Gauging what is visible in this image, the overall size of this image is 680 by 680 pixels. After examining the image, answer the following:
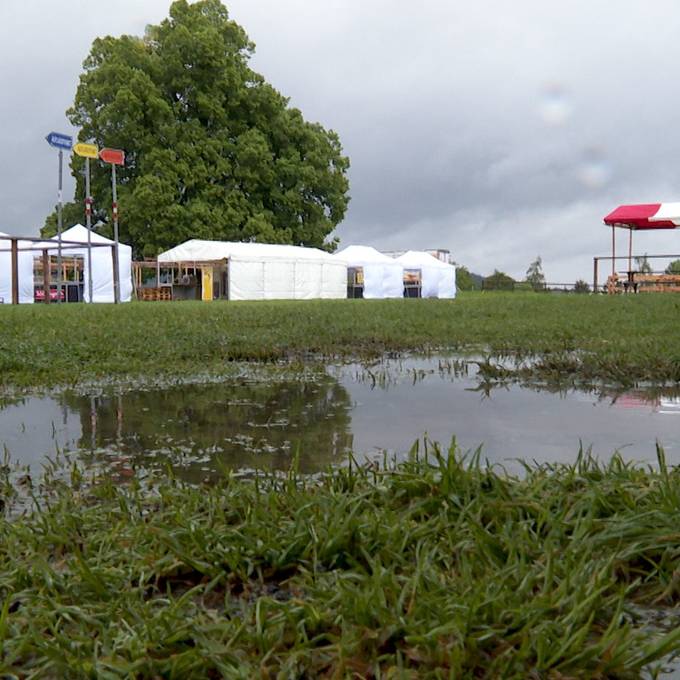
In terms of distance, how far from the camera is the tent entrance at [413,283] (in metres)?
41.4


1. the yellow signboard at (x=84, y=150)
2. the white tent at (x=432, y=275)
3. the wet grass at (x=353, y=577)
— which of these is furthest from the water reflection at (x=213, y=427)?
the white tent at (x=432, y=275)

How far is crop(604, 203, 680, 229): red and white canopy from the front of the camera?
1024 inches

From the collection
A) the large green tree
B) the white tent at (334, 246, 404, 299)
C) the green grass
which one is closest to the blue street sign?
the green grass

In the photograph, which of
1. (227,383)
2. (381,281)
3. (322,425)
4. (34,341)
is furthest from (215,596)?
(381,281)

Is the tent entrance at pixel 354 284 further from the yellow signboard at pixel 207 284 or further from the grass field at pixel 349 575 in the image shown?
the grass field at pixel 349 575

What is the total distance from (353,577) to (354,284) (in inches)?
1534

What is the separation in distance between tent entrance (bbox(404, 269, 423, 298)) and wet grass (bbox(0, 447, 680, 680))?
38.4 meters

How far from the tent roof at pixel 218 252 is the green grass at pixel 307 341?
18487 mm

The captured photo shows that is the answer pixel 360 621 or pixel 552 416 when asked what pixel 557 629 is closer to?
pixel 360 621

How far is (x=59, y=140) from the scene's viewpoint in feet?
67.8

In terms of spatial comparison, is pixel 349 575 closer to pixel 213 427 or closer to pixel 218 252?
pixel 213 427

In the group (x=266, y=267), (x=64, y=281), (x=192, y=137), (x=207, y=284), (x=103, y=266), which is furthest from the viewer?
(x=192, y=137)

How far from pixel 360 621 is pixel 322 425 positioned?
2529mm

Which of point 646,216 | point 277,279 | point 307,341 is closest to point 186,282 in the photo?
point 277,279
